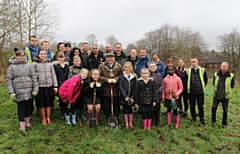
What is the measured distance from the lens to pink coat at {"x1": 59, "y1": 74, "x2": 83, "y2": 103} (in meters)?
5.14

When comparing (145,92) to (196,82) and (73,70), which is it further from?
(73,70)

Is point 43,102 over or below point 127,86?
below

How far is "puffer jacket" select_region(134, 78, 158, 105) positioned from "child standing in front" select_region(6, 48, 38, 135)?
276 centimetres

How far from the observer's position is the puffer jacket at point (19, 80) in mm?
4512

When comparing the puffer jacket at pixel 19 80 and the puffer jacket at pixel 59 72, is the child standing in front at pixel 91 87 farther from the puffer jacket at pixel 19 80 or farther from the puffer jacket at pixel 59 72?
the puffer jacket at pixel 19 80

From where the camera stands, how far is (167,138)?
5.15 metres

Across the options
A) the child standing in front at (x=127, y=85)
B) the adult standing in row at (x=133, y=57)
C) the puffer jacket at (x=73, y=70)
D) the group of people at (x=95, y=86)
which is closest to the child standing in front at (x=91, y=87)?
the group of people at (x=95, y=86)

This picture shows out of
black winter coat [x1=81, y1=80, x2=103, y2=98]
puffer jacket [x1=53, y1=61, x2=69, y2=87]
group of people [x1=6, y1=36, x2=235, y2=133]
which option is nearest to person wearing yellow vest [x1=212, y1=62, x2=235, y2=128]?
group of people [x1=6, y1=36, x2=235, y2=133]

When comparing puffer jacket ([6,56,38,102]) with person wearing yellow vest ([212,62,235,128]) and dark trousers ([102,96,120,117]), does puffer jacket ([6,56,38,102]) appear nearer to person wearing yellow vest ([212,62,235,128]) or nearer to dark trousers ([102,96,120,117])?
dark trousers ([102,96,120,117])

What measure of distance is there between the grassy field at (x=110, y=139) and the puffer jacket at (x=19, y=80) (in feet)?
3.40

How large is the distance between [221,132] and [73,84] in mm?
4881

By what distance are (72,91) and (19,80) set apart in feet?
4.49

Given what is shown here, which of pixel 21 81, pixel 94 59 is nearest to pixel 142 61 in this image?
pixel 94 59

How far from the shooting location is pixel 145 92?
5234 millimetres
